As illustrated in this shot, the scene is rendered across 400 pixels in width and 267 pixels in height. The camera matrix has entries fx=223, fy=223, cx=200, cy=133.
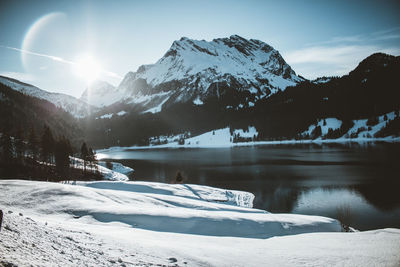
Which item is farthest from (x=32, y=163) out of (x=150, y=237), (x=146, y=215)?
(x=150, y=237)

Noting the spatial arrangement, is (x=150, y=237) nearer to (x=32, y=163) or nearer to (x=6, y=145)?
(x=6, y=145)

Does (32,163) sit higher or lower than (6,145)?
lower

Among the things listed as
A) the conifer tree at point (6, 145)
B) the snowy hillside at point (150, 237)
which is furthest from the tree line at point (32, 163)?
the snowy hillside at point (150, 237)

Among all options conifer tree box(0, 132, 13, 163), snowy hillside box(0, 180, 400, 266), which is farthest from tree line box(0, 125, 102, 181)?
snowy hillside box(0, 180, 400, 266)

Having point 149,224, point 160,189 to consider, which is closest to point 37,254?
point 149,224

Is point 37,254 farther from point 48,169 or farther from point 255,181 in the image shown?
point 48,169

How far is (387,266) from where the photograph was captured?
11.5 metres

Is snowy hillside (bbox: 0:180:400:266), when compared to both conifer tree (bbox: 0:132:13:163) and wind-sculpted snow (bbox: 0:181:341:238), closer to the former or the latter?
wind-sculpted snow (bbox: 0:181:341:238)

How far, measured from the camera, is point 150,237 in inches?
599

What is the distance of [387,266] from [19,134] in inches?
3339

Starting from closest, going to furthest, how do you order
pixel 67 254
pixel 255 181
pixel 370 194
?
pixel 67 254, pixel 370 194, pixel 255 181

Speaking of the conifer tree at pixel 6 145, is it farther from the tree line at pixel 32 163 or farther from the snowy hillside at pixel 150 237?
the snowy hillside at pixel 150 237

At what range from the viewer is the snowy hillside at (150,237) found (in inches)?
385

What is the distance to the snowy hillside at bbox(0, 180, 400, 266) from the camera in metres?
9.77
